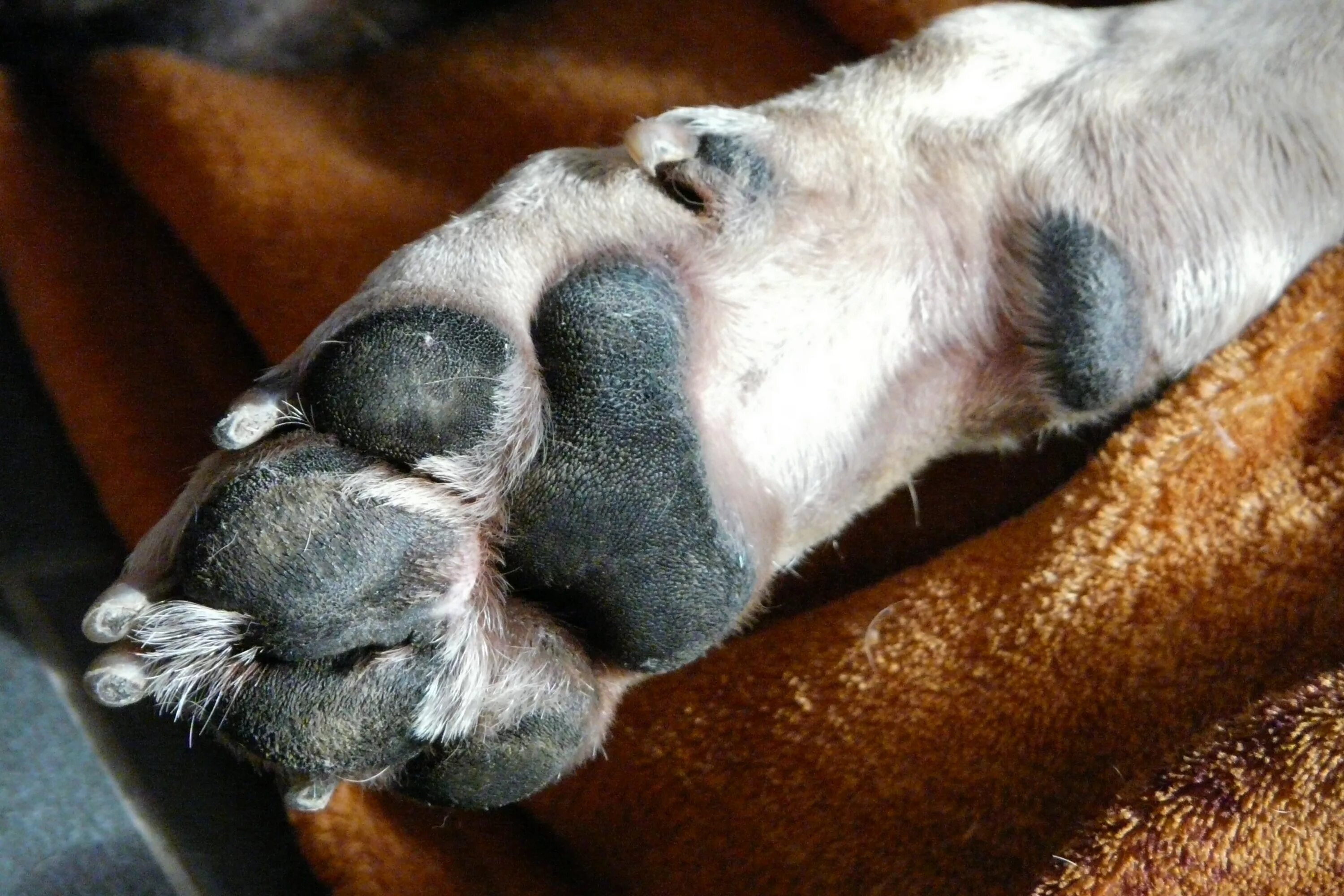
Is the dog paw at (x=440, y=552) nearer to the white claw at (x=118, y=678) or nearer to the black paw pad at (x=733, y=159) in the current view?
the white claw at (x=118, y=678)

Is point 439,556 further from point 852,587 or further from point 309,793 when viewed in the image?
point 852,587

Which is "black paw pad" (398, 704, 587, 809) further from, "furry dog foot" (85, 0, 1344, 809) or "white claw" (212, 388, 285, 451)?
"white claw" (212, 388, 285, 451)

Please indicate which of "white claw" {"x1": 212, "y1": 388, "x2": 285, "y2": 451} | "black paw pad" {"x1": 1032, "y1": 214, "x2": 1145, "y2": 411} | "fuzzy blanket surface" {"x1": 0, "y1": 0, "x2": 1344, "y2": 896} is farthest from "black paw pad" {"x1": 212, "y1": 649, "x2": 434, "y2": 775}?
"black paw pad" {"x1": 1032, "y1": 214, "x2": 1145, "y2": 411}

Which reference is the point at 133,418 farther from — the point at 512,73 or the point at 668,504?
the point at 668,504

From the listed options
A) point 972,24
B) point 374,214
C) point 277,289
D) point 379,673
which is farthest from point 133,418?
point 972,24

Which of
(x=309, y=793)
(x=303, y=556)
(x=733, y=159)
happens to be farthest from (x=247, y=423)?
(x=733, y=159)

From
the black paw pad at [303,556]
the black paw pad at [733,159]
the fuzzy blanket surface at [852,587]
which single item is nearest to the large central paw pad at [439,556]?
the black paw pad at [303,556]
